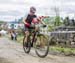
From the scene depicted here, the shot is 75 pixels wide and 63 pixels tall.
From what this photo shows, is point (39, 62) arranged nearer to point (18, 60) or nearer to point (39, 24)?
point (18, 60)

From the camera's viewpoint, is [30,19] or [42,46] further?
[30,19]

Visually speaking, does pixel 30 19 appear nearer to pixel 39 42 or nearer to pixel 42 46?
pixel 39 42

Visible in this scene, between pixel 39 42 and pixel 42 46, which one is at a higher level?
pixel 39 42

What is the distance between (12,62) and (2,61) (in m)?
0.44

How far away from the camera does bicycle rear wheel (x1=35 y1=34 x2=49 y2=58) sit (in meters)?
11.5

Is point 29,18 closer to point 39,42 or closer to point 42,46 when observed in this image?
point 39,42

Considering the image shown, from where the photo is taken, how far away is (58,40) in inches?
712

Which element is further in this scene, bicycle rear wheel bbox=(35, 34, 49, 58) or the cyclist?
the cyclist

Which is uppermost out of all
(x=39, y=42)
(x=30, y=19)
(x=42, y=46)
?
(x=30, y=19)

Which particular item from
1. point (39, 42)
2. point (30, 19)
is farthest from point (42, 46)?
point (30, 19)

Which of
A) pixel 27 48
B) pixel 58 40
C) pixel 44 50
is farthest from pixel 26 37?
pixel 58 40

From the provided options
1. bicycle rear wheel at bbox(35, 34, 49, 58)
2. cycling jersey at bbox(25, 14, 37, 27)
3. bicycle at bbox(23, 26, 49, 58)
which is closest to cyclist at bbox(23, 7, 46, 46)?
cycling jersey at bbox(25, 14, 37, 27)

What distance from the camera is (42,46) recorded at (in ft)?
38.8

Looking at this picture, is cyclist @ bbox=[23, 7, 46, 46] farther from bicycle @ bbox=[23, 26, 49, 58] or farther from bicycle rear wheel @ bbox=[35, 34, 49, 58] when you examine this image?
bicycle rear wheel @ bbox=[35, 34, 49, 58]
